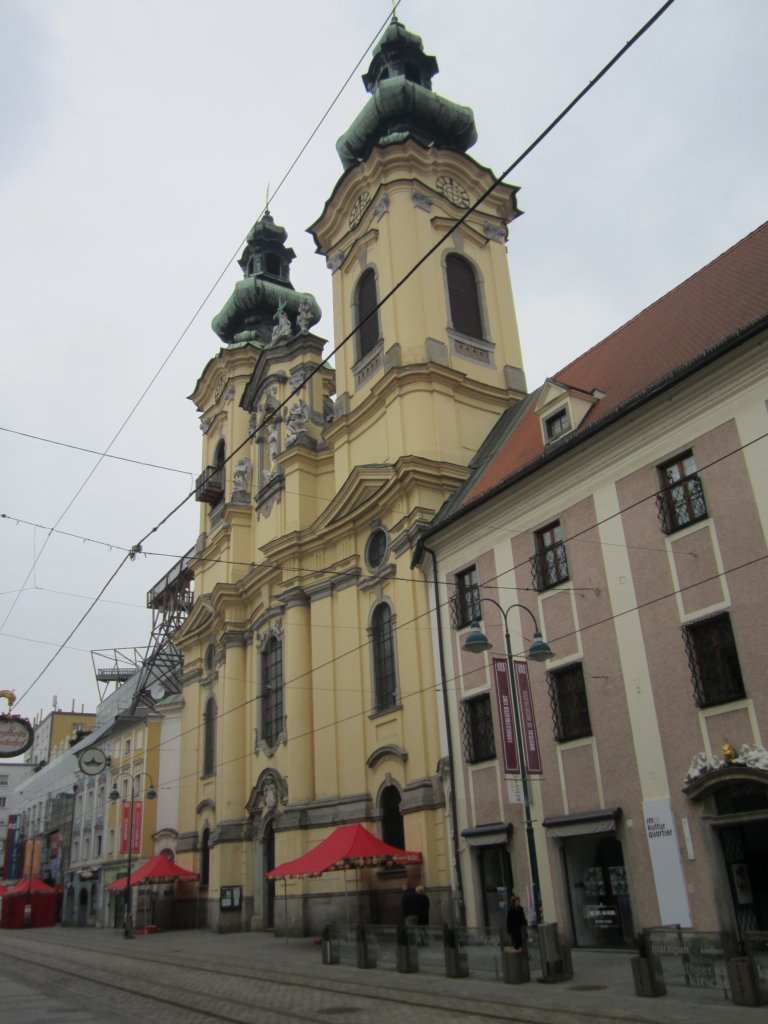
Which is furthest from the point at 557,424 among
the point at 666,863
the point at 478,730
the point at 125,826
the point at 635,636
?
the point at 125,826

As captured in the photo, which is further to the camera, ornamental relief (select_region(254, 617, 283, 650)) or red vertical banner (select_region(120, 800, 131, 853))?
red vertical banner (select_region(120, 800, 131, 853))

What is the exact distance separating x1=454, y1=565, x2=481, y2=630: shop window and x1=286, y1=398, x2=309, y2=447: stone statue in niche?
13.2 metres

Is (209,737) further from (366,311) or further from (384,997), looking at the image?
(384,997)

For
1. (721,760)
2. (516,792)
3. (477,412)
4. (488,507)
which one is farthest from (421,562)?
(721,760)

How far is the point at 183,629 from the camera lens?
135ft

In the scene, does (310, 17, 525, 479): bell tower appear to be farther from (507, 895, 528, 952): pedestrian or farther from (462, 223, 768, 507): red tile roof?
(507, 895, 528, 952): pedestrian

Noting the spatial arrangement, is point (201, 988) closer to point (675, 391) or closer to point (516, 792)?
point (516, 792)

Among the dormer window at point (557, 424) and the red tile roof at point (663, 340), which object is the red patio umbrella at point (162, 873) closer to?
the red tile roof at point (663, 340)

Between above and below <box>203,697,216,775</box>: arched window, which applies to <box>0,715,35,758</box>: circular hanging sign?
below

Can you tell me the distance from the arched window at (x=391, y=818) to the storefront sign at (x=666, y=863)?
990cm

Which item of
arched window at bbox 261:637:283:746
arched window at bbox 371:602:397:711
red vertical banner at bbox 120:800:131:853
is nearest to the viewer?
arched window at bbox 371:602:397:711

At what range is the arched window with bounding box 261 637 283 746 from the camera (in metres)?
32.0

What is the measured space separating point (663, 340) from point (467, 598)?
7419mm

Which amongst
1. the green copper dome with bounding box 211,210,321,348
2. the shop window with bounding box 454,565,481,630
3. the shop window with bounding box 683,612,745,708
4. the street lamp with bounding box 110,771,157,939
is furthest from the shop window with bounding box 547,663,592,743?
the green copper dome with bounding box 211,210,321,348
